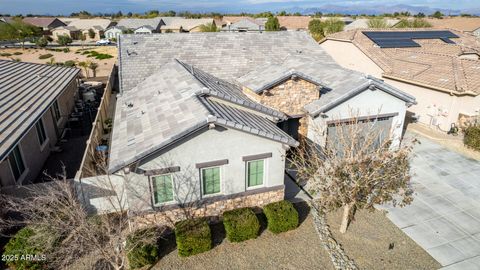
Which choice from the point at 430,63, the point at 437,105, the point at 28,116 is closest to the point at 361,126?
the point at 437,105

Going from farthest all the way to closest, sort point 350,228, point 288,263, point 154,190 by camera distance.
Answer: point 350,228 < point 154,190 < point 288,263

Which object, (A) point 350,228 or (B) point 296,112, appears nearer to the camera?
(A) point 350,228

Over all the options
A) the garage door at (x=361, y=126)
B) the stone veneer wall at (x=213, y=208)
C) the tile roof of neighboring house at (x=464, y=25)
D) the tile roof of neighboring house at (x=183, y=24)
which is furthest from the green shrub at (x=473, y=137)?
the tile roof of neighboring house at (x=183, y=24)

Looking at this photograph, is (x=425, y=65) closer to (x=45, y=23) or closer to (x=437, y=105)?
(x=437, y=105)

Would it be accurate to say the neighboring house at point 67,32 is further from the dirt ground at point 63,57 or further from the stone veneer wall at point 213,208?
the stone veneer wall at point 213,208

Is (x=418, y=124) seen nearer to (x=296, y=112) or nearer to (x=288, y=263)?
(x=296, y=112)

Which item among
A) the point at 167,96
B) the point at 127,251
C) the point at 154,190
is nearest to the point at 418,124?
the point at 167,96
